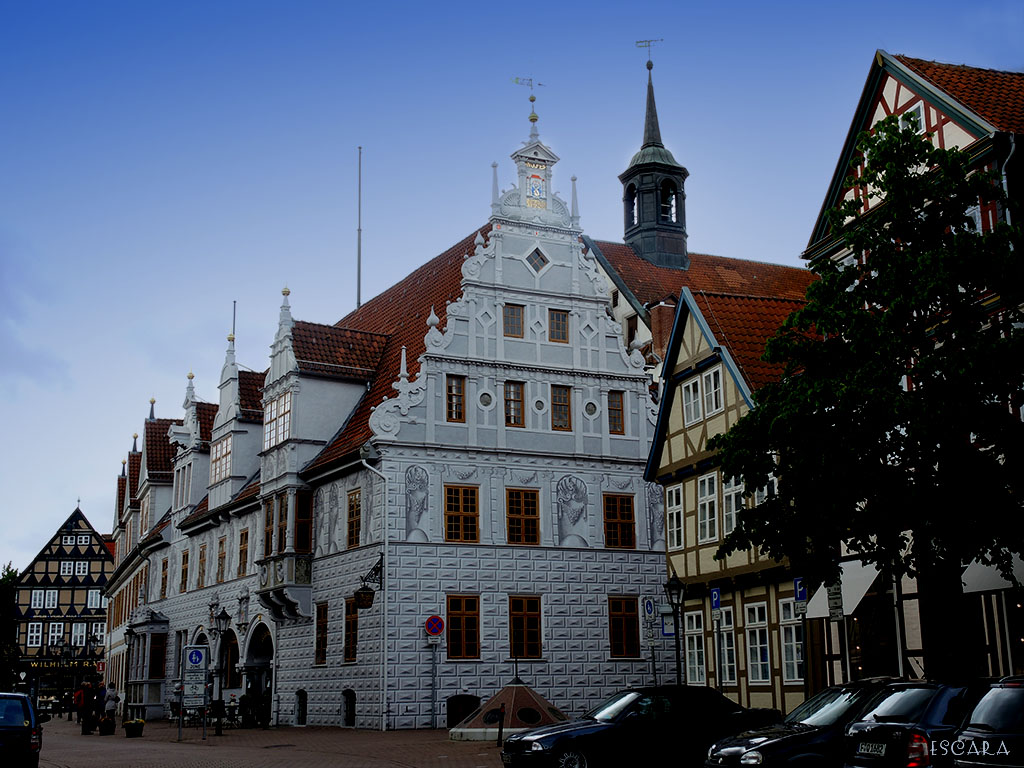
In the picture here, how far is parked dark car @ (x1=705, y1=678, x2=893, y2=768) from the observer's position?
15953mm

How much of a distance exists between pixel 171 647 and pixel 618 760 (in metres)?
39.6

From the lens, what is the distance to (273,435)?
1704 inches

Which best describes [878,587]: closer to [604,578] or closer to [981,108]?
[981,108]

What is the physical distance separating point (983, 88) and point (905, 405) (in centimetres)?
1018

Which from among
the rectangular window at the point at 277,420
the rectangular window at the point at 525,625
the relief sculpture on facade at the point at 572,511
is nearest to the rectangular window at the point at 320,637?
the rectangular window at the point at 277,420

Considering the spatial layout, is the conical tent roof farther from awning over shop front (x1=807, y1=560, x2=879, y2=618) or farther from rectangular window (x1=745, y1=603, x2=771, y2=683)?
awning over shop front (x1=807, y1=560, x2=879, y2=618)

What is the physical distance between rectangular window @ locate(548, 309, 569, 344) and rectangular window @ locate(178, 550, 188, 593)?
22.1 meters

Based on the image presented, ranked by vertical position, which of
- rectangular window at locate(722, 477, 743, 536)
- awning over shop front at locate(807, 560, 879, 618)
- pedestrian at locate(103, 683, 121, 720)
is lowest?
pedestrian at locate(103, 683, 121, 720)

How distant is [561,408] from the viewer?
135 ft

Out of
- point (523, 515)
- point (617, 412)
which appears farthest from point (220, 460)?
point (617, 412)

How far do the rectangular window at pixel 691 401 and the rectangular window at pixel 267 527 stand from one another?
53.2 feet

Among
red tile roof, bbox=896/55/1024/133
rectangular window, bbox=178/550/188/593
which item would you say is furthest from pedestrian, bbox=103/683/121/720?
red tile roof, bbox=896/55/1024/133

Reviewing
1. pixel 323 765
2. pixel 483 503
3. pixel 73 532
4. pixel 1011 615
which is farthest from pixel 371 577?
pixel 73 532

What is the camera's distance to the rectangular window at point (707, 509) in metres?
31.2
